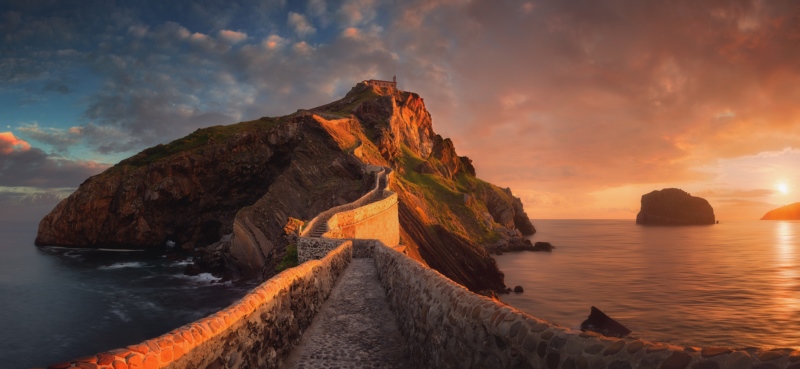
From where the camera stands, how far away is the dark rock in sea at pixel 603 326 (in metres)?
27.2

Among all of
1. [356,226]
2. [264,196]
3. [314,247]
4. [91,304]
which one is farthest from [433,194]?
[314,247]

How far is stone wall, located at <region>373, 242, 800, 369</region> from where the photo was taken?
2930 millimetres

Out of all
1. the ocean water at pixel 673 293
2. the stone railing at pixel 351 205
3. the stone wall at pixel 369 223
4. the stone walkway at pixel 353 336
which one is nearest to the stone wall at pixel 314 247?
the stone wall at pixel 369 223

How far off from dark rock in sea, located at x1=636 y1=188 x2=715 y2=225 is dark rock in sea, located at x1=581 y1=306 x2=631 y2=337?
199m

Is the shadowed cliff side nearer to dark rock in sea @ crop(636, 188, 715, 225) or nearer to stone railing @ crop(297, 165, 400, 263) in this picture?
stone railing @ crop(297, 165, 400, 263)

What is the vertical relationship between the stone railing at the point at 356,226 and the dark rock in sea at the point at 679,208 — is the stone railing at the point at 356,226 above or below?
below

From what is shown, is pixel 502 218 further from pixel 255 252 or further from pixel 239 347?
pixel 239 347

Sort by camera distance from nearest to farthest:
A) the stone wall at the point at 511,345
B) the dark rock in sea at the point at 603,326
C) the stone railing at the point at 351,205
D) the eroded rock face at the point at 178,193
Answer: the stone wall at the point at 511,345 < the dark rock in sea at the point at 603,326 < the stone railing at the point at 351,205 < the eroded rock face at the point at 178,193

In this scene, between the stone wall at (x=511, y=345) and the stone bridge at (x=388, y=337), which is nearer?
the stone wall at (x=511, y=345)

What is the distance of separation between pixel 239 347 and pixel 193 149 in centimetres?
7947

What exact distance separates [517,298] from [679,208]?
630ft

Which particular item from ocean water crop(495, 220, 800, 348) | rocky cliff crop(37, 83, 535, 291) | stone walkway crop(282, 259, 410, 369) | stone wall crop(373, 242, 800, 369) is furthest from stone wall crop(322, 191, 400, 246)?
stone wall crop(373, 242, 800, 369)

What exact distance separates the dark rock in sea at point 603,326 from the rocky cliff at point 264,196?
1559 centimetres

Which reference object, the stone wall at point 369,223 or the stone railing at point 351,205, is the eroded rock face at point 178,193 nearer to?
the stone railing at point 351,205
